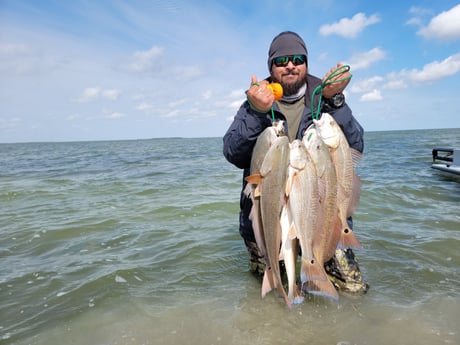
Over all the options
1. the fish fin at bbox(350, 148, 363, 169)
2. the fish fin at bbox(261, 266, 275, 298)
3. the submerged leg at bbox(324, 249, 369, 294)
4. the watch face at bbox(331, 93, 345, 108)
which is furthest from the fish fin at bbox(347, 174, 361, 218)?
the submerged leg at bbox(324, 249, 369, 294)

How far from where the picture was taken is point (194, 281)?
5.36 m

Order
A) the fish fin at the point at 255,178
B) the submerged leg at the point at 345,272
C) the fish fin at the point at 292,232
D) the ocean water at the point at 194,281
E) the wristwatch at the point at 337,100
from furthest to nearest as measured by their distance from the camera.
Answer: the submerged leg at the point at 345,272 → the ocean water at the point at 194,281 → the wristwatch at the point at 337,100 → the fish fin at the point at 292,232 → the fish fin at the point at 255,178

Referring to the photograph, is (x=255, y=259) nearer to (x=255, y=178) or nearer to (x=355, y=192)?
(x=355, y=192)

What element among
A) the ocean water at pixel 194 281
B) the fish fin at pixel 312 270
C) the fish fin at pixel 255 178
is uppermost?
the fish fin at pixel 255 178

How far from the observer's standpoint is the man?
354 centimetres

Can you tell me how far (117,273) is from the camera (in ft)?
18.7

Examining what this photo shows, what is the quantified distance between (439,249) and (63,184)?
16143 millimetres

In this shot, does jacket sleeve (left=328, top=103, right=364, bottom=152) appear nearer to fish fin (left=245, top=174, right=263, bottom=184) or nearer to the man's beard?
the man's beard

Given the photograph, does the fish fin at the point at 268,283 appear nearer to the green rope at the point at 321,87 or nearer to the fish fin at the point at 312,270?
the fish fin at the point at 312,270

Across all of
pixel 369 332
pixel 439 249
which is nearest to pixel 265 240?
pixel 369 332

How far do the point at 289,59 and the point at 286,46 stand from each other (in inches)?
6.1

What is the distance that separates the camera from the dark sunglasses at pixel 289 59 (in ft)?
13.0

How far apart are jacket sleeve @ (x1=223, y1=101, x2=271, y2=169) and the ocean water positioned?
2057mm

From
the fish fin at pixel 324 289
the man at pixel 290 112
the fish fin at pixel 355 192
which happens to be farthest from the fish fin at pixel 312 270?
the man at pixel 290 112
